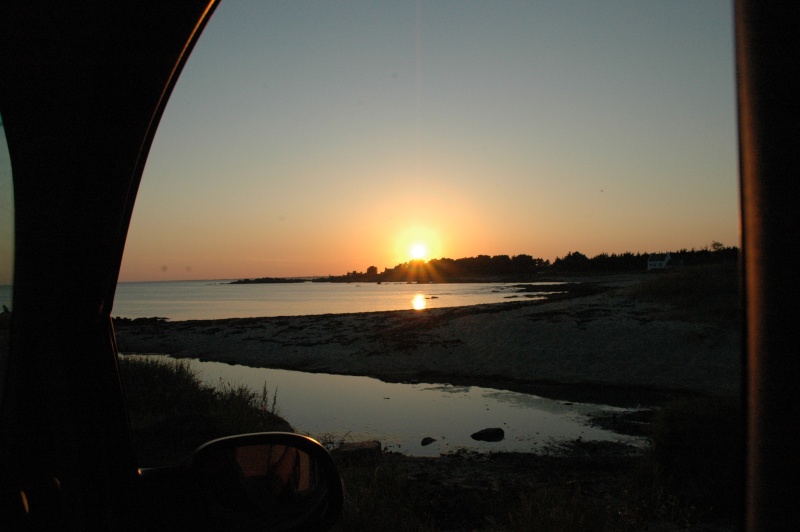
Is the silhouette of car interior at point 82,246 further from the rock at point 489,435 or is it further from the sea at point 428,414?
the rock at point 489,435

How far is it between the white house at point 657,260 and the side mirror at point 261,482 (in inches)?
4002

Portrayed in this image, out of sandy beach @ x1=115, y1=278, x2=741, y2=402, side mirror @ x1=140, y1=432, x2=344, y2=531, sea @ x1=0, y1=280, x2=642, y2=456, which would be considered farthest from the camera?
sandy beach @ x1=115, y1=278, x2=741, y2=402

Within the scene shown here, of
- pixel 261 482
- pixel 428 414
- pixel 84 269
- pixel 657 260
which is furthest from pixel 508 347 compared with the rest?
pixel 657 260

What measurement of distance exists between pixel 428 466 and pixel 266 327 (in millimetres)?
23665

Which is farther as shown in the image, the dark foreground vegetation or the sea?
the sea

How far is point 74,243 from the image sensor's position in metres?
1.57

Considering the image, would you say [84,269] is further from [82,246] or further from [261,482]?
[261,482]

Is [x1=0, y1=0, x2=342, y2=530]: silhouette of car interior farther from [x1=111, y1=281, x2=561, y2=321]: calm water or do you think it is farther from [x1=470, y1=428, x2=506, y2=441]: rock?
[x1=111, y1=281, x2=561, y2=321]: calm water

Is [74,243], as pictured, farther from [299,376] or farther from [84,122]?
[299,376]

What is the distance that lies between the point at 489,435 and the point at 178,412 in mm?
5350

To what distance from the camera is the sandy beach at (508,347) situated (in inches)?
651

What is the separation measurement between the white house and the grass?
3670 inches

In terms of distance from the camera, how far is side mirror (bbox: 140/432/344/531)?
65.4 inches

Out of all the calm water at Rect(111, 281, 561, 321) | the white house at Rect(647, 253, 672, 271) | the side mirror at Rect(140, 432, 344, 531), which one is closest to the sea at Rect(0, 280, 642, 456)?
the side mirror at Rect(140, 432, 344, 531)
